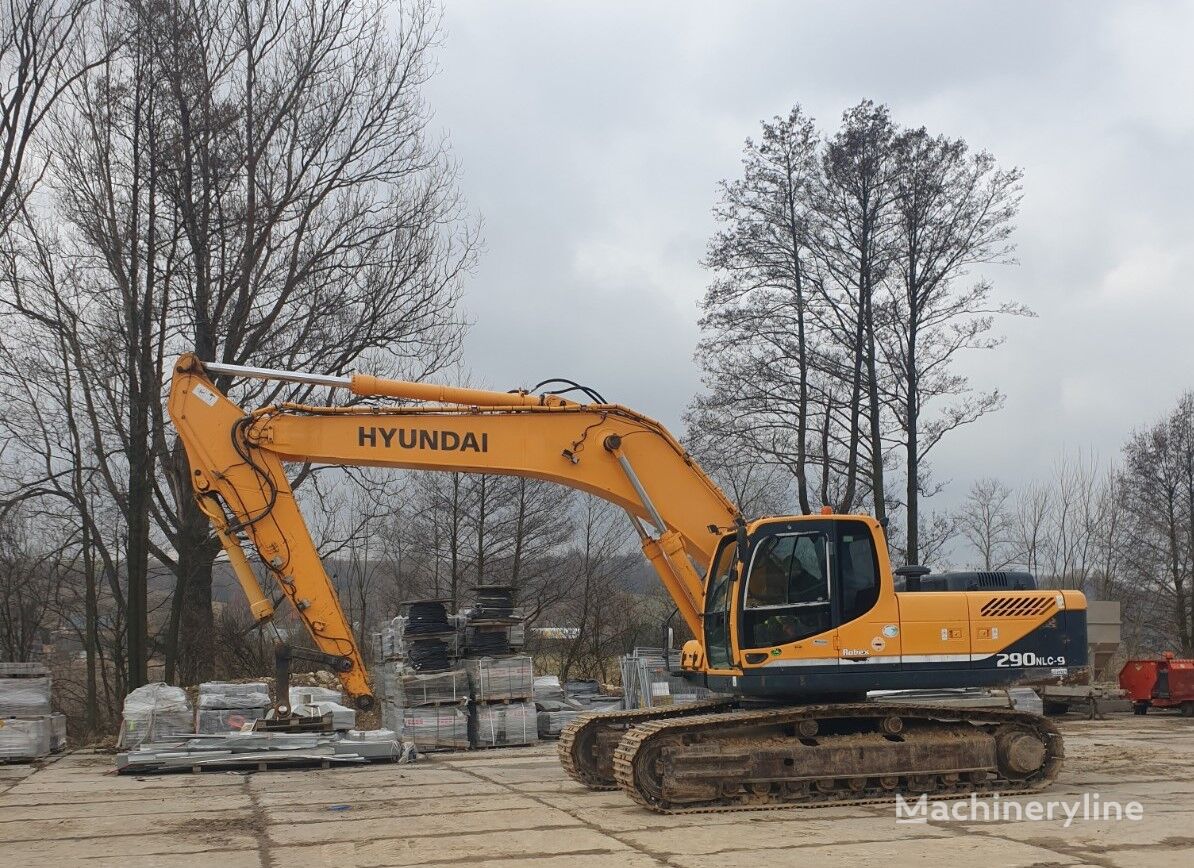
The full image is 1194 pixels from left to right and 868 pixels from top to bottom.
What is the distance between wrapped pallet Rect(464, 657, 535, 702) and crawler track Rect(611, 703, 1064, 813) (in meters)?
6.94

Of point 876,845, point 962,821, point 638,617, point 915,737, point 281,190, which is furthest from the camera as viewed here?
point 638,617

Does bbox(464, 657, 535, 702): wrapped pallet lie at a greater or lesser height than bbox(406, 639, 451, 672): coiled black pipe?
lesser

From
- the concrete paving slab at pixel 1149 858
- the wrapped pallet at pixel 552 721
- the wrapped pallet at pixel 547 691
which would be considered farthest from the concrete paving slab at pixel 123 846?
the wrapped pallet at pixel 547 691

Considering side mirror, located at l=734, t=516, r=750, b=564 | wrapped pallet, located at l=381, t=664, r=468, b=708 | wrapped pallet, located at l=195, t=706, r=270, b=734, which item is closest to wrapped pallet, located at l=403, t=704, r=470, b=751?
wrapped pallet, located at l=381, t=664, r=468, b=708

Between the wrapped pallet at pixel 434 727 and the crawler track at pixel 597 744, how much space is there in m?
5.57

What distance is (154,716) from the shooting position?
16.5 m

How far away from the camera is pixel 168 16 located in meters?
21.2

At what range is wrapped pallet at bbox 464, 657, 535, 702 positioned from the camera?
17.8 m

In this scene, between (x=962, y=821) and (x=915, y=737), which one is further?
(x=915, y=737)

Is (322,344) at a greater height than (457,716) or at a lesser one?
greater

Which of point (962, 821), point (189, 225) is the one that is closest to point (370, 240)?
point (189, 225)

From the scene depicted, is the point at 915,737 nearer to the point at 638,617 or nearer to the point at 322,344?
the point at 322,344

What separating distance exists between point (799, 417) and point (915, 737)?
15.3 meters

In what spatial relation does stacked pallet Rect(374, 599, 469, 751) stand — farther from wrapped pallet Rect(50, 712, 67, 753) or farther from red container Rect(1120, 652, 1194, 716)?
red container Rect(1120, 652, 1194, 716)
